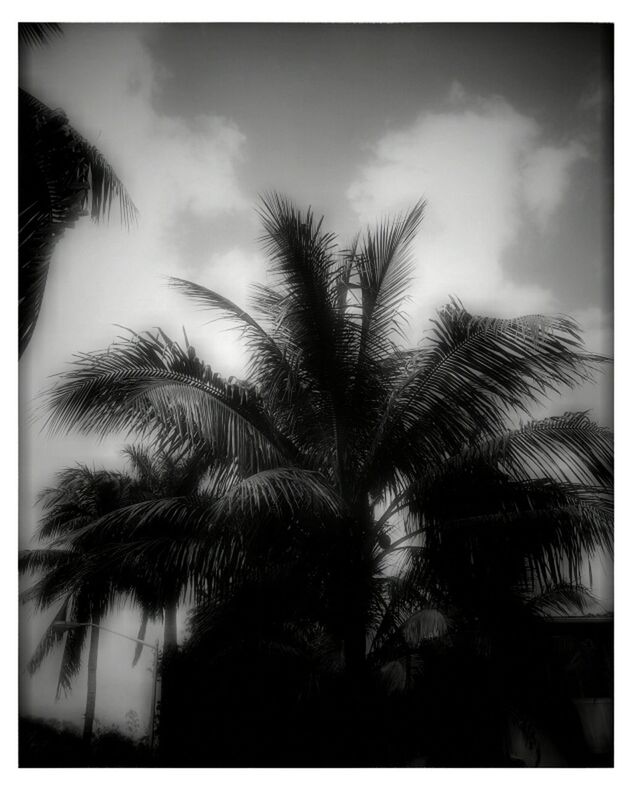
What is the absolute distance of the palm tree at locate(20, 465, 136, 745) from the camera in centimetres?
396

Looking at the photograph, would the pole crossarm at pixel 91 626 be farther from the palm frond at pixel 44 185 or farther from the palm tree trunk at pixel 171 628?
Result: the palm frond at pixel 44 185

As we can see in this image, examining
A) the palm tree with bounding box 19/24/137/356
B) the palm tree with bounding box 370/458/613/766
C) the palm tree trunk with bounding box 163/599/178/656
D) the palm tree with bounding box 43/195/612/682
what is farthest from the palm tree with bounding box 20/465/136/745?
the palm tree with bounding box 370/458/613/766

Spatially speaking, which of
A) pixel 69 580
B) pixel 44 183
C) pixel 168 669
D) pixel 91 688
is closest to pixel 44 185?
pixel 44 183

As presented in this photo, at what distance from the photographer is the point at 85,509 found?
4672 mm

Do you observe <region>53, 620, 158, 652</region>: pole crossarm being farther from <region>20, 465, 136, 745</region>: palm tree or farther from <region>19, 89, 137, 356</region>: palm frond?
<region>19, 89, 137, 356</region>: palm frond

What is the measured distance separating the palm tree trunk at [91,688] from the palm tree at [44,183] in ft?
5.18

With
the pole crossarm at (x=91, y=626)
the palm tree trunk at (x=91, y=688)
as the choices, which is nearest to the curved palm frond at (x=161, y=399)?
the pole crossarm at (x=91, y=626)

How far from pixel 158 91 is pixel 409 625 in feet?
10.7

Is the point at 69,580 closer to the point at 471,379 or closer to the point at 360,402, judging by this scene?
the point at 360,402

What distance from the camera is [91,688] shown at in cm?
402

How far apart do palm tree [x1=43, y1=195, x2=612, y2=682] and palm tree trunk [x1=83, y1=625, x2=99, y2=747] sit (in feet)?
2.59

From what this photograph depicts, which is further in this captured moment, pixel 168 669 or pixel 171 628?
pixel 168 669

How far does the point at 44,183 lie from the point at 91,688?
263 centimetres
